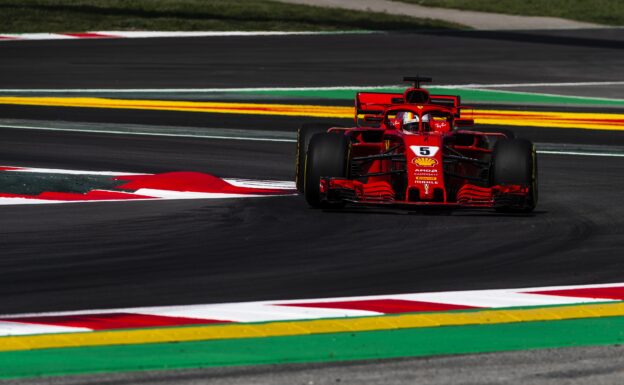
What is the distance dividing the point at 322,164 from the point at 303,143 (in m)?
1.15

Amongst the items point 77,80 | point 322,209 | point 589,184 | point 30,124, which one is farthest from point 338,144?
point 77,80

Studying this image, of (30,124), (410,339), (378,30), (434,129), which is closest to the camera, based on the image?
(410,339)

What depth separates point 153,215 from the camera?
41.0ft

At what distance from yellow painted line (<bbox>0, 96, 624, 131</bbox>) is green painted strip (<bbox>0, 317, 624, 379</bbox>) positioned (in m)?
11.6

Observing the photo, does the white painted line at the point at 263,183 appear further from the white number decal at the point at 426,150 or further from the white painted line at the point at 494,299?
the white painted line at the point at 494,299

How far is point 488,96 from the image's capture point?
77.4 ft

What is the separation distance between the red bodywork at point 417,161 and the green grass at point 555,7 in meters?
22.4

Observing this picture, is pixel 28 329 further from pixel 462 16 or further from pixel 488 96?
pixel 462 16

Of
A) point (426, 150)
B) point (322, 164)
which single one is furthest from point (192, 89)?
point (426, 150)

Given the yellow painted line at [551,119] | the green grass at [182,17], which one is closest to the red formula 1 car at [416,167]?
the yellow painted line at [551,119]

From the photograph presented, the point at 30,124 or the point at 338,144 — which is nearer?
the point at 338,144

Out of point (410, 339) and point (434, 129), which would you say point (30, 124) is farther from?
point (410, 339)

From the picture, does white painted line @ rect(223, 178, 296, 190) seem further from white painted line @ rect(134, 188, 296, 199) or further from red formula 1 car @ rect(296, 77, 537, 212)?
red formula 1 car @ rect(296, 77, 537, 212)

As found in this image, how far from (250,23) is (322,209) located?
20114mm
